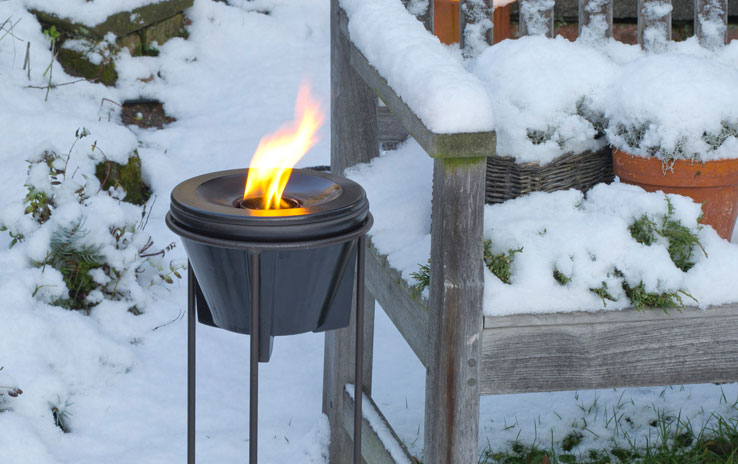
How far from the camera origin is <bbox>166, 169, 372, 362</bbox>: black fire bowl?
1.46 meters

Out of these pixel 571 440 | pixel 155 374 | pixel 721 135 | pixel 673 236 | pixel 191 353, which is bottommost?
pixel 571 440

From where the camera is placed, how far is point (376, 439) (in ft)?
7.43

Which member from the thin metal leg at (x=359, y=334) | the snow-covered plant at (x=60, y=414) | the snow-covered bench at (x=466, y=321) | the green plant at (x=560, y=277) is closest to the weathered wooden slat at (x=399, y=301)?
the snow-covered bench at (x=466, y=321)

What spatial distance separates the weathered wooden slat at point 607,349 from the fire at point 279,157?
0.44 metres

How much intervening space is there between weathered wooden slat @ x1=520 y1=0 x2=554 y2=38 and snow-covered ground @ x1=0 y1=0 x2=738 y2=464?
75 centimetres

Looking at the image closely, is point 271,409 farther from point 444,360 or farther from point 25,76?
point 25,76

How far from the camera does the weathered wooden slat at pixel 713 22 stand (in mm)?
2531

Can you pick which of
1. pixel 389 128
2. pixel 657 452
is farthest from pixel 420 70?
pixel 657 452

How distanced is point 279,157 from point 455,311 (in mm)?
434

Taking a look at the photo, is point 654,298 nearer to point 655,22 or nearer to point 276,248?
point 276,248

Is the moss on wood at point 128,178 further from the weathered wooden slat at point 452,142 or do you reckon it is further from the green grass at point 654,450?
the weathered wooden slat at point 452,142

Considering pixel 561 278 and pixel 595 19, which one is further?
pixel 595 19

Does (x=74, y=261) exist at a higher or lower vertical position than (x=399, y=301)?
lower

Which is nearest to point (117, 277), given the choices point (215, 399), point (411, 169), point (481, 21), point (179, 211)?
point (215, 399)
